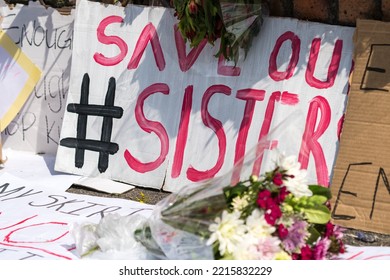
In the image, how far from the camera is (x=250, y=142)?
453 centimetres

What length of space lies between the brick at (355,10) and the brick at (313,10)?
0.09 m

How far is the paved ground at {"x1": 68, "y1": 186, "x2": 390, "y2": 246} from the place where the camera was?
3928 millimetres

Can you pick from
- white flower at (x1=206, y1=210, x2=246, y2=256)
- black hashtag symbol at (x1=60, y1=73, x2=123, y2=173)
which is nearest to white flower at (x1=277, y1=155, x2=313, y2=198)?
white flower at (x1=206, y1=210, x2=246, y2=256)

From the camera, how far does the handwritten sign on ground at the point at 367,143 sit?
160 inches

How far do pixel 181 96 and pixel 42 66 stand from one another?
1271 mm

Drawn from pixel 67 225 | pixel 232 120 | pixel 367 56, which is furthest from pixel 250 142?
pixel 67 225

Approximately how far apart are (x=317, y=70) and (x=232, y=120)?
1.85ft

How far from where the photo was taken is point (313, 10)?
450 centimetres

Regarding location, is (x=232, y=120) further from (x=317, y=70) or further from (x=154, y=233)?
(x=154, y=233)

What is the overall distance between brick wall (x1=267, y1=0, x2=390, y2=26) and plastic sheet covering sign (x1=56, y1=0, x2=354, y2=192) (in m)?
0.10

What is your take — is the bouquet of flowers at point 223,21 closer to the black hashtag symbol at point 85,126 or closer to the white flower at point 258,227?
the black hashtag symbol at point 85,126

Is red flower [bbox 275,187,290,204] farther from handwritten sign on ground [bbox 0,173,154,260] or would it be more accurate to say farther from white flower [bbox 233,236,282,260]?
handwritten sign on ground [bbox 0,173,154,260]

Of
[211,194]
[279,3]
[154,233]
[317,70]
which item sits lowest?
[154,233]

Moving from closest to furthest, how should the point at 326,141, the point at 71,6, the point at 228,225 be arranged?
the point at 228,225
the point at 326,141
the point at 71,6
